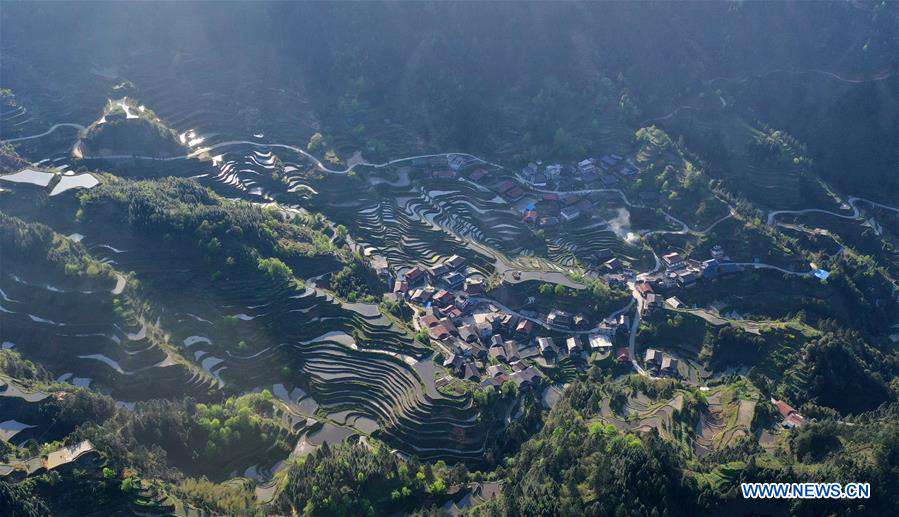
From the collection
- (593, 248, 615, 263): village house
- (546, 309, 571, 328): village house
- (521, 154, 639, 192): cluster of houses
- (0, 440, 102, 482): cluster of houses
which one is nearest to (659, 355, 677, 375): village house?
(546, 309, 571, 328): village house

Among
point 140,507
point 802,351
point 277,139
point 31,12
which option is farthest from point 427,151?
point 31,12

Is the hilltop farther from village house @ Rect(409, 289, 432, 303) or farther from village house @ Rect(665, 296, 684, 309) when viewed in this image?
village house @ Rect(665, 296, 684, 309)

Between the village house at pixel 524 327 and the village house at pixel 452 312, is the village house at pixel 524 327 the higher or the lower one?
the lower one

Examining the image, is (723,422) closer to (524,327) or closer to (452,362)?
(524,327)

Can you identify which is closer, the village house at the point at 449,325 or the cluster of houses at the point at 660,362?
the cluster of houses at the point at 660,362

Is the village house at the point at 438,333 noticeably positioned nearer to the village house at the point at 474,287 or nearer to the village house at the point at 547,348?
the village house at the point at 474,287

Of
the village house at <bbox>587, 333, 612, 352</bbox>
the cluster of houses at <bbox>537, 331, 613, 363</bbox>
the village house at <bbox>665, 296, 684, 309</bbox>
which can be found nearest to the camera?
the cluster of houses at <bbox>537, 331, 613, 363</bbox>

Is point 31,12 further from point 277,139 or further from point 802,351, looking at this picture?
point 802,351

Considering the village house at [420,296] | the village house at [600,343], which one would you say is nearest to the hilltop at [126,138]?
the village house at [420,296]

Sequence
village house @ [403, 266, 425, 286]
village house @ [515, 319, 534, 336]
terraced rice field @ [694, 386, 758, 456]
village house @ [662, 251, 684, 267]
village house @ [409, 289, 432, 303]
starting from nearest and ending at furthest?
terraced rice field @ [694, 386, 758, 456]
village house @ [515, 319, 534, 336]
village house @ [409, 289, 432, 303]
village house @ [403, 266, 425, 286]
village house @ [662, 251, 684, 267]

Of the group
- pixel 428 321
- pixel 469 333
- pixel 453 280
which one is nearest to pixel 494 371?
pixel 469 333
